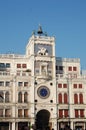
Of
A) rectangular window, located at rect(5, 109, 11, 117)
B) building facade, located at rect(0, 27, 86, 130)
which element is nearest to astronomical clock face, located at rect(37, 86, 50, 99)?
building facade, located at rect(0, 27, 86, 130)

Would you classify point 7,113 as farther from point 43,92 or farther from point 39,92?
point 43,92

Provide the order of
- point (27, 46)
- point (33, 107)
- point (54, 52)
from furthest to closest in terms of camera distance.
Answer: point (27, 46)
point (54, 52)
point (33, 107)

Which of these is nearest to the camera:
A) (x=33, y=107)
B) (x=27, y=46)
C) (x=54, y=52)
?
(x=33, y=107)

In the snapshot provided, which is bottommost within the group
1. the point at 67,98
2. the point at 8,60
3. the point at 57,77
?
the point at 67,98

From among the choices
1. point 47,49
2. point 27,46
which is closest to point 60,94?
point 47,49

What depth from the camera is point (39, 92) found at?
265 ft

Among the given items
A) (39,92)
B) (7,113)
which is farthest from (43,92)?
(7,113)

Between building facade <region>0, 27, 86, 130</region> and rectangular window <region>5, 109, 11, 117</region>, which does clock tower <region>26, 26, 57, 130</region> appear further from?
rectangular window <region>5, 109, 11, 117</region>

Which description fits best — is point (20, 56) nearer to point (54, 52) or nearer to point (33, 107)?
point (54, 52)

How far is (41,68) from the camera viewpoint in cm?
8244

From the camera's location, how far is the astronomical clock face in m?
80.7

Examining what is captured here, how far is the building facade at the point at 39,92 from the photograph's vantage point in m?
78.6

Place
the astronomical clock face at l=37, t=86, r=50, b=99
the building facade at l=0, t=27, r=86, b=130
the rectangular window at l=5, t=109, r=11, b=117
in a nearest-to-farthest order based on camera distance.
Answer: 1. the rectangular window at l=5, t=109, r=11, b=117
2. the building facade at l=0, t=27, r=86, b=130
3. the astronomical clock face at l=37, t=86, r=50, b=99

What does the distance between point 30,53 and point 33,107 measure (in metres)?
16.8
